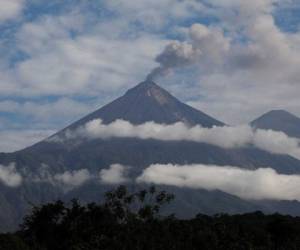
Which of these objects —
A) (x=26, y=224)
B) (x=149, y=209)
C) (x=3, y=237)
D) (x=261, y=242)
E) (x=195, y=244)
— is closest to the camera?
(x=3, y=237)

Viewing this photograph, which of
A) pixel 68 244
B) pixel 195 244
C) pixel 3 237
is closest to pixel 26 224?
pixel 68 244

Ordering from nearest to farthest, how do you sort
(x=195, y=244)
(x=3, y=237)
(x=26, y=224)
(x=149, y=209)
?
(x=3, y=237) < (x=195, y=244) < (x=26, y=224) < (x=149, y=209)

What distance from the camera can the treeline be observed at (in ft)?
271

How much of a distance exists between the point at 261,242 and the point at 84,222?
25.9 m

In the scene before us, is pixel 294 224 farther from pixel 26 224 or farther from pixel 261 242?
pixel 26 224

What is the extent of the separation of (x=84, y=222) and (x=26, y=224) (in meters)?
11.2

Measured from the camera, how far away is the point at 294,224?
10306 cm

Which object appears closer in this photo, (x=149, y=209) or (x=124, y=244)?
(x=124, y=244)

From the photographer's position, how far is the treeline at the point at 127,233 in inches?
3253

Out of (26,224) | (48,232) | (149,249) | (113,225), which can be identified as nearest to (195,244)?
(149,249)

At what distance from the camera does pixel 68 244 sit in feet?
290

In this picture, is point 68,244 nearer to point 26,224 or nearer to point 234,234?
point 26,224

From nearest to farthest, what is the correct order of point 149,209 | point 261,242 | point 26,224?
1. point 261,242
2. point 26,224
3. point 149,209

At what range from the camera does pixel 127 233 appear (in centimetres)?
8956
